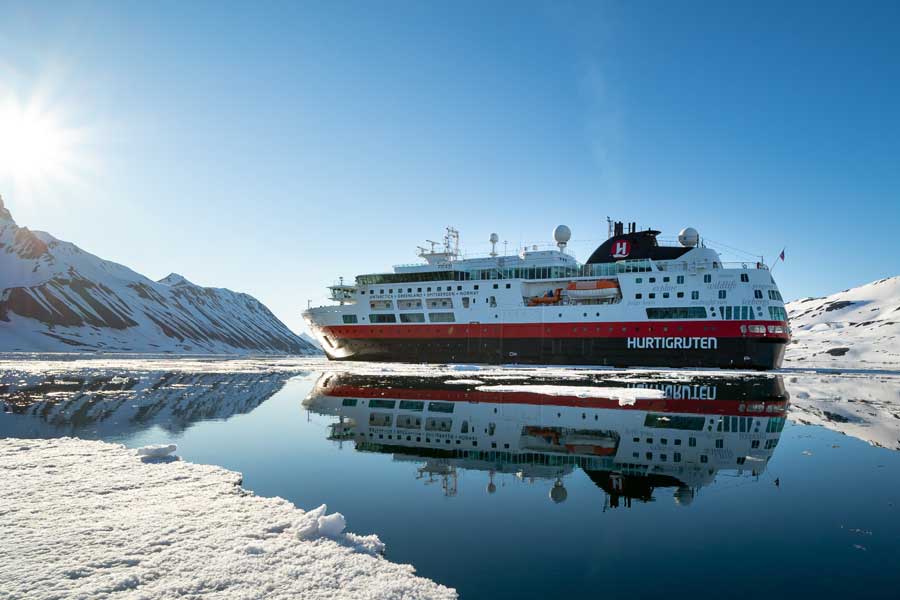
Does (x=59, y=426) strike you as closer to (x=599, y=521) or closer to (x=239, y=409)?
(x=239, y=409)

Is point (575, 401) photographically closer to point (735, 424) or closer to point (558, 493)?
point (735, 424)

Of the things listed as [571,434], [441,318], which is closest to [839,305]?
[441,318]

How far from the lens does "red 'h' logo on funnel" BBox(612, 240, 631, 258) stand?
48.5 m

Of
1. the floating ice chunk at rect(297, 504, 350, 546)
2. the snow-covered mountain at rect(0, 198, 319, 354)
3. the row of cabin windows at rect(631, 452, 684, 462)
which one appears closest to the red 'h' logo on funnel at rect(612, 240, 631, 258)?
the row of cabin windows at rect(631, 452, 684, 462)

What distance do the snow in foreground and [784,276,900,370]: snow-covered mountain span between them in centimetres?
9712

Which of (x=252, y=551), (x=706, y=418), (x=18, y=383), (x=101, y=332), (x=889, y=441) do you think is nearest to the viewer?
(x=252, y=551)

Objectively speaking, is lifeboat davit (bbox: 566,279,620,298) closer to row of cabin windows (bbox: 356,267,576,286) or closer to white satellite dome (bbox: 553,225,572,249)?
row of cabin windows (bbox: 356,267,576,286)

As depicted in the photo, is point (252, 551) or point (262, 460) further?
point (262, 460)

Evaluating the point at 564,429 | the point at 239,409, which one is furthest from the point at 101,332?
the point at 564,429

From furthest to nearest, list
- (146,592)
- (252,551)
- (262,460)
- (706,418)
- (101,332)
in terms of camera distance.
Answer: (101,332) → (706,418) → (262,460) → (252,551) → (146,592)

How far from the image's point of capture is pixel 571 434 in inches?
508

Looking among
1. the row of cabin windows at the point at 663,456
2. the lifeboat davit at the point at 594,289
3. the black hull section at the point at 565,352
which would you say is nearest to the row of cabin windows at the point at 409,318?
the black hull section at the point at 565,352

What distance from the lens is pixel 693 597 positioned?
185 inches

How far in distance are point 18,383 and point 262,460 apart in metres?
25.1
